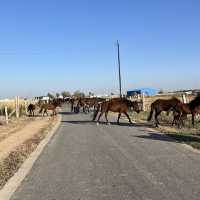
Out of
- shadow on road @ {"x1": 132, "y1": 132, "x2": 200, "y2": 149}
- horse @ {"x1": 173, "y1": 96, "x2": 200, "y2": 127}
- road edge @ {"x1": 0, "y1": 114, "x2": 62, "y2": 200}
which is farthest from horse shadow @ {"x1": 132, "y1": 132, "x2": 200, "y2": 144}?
horse @ {"x1": 173, "y1": 96, "x2": 200, "y2": 127}

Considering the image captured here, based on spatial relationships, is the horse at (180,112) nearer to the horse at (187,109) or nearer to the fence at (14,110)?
the horse at (187,109)

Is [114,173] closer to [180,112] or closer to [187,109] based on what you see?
[180,112]

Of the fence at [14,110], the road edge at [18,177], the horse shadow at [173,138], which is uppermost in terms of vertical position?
the fence at [14,110]

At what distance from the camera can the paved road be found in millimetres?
8617

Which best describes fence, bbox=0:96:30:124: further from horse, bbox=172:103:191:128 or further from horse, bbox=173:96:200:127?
horse, bbox=173:96:200:127

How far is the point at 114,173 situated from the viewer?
1067cm

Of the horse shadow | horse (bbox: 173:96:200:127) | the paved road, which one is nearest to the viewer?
the paved road

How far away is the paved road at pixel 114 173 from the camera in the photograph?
862 centimetres

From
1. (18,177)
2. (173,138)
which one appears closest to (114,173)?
(18,177)

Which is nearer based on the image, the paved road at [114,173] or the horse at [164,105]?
the paved road at [114,173]

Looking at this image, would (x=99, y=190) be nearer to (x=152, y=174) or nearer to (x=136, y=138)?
(x=152, y=174)

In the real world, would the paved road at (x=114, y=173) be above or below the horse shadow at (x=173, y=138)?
below

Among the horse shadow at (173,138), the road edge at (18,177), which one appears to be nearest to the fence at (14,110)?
the horse shadow at (173,138)

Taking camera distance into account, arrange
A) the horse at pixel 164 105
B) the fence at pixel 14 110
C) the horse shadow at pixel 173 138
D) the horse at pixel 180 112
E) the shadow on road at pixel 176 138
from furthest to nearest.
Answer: the fence at pixel 14 110 < the horse at pixel 164 105 < the horse at pixel 180 112 < the horse shadow at pixel 173 138 < the shadow on road at pixel 176 138
